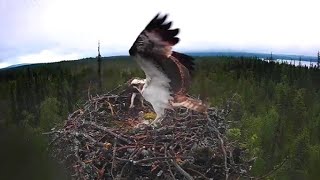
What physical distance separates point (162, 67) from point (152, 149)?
1.05 ft

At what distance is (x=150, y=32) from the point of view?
2297mm

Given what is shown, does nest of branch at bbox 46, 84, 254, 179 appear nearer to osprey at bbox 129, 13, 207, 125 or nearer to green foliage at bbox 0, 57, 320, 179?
osprey at bbox 129, 13, 207, 125

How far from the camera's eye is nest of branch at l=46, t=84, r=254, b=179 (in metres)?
2.40

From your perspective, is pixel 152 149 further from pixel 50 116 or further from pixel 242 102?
pixel 242 102

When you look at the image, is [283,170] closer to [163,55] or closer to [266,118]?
[266,118]

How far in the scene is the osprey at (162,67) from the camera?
2281 mm

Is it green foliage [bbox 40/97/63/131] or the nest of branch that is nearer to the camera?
the nest of branch

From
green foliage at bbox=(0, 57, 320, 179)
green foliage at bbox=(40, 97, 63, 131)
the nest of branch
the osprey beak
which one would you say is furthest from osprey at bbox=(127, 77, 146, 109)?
green foliage at bbox=(40, 97, 63, 131)

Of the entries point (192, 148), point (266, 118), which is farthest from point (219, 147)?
point (266, 118)

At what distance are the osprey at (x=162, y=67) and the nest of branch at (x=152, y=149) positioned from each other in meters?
0.11

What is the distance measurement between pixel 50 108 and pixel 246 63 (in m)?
9.71

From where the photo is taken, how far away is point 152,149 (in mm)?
2430

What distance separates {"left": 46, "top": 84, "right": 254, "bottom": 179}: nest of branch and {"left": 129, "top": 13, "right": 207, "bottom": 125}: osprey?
109 mm

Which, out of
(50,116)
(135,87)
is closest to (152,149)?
(135,87)
